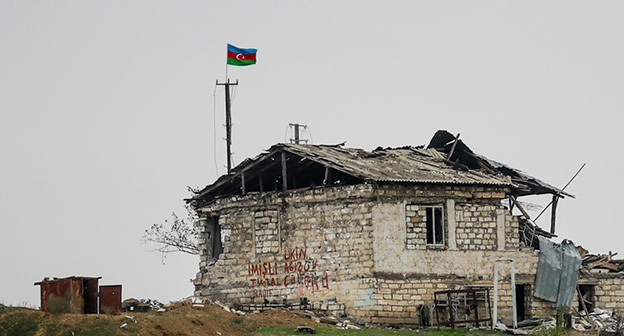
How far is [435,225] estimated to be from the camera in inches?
1238

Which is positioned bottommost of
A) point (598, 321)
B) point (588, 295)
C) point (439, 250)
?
point (598, 321)

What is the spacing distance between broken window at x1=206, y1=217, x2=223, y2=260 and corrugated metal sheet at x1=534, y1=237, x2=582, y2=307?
30.5 feet

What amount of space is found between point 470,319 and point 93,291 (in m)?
11.2

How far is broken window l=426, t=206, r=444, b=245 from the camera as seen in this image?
31.2 metres

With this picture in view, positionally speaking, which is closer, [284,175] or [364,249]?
[364,249]

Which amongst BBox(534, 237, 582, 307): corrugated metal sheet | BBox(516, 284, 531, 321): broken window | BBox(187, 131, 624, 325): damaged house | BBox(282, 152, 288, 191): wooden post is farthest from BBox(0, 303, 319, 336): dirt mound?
BBox(534, 237, 582, 307): corrugated metal sheet

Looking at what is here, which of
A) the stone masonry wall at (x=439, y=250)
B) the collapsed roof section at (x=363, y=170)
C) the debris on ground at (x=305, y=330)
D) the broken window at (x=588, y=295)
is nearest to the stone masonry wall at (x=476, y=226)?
the stone masonry wall at (x=439, y=250)

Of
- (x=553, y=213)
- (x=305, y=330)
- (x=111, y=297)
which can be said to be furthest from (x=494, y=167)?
(x=111, y=297)

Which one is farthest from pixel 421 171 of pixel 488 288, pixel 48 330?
pixel 48 330

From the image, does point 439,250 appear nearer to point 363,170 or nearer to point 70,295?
point 363,170

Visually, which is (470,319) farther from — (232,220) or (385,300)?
(232,220)

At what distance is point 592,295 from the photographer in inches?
1339

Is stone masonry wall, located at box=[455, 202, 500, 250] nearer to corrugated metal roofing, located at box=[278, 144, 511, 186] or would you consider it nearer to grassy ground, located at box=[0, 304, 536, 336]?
corrugated metal roofing, located at box=[278, 144, 511, 186]

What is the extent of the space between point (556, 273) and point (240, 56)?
12812mm
